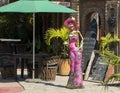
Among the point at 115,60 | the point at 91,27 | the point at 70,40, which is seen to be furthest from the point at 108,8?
the point at 115,60

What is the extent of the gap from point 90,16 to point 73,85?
15.3 ft

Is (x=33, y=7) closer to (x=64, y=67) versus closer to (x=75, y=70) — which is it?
(x=75, y=70)

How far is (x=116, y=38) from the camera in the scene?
12.5 m

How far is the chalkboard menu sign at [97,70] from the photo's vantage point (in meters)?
12.1

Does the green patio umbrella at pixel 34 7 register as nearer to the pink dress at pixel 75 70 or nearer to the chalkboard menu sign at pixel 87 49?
the pink dress at pixel 75 70

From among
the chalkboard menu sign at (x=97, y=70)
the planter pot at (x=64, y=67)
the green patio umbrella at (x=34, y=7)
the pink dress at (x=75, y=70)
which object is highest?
the green patio umbrella at (x=34, y=7)

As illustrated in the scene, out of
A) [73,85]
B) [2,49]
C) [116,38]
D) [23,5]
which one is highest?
[23,5]

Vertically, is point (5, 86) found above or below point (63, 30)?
below

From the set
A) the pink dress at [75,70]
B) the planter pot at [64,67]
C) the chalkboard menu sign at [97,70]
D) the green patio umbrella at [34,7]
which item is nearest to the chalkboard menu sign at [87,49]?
the chalkboard menu sign at [97,70]

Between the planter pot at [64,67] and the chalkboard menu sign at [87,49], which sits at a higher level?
the chalkboard menu sign at [87,49]

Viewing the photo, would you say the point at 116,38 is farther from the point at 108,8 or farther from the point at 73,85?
the point at 73,85

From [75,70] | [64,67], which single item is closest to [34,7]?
[75,70]

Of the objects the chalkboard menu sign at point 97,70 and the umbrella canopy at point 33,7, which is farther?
the chalkboard menu sign at point 97,70

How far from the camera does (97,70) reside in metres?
12.4
